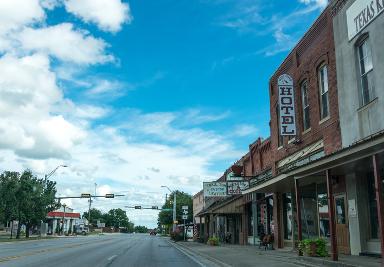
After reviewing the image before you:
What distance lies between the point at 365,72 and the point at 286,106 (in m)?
6.29

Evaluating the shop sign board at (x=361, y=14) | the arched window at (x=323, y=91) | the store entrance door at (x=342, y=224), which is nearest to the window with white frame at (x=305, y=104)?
the arched window at (x=323, y=91)

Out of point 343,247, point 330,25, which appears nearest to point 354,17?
point 330,25

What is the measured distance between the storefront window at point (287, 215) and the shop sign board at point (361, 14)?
1056 centimetres

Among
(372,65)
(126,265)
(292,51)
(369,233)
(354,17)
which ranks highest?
(292,51)

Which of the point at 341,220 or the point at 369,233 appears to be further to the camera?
the point at 341,220

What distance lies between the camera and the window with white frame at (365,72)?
16266 mm

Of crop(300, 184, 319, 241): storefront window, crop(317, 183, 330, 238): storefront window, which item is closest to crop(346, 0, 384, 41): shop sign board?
crop(317, 183, 330, 238): storefront window

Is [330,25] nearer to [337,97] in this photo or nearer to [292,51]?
[337,97]

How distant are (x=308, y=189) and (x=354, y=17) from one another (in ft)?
28.7

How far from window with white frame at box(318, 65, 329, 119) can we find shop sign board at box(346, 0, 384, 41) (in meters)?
2.89

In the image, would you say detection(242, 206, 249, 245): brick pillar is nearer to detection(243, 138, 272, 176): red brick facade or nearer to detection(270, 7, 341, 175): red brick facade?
detection(243, 138, 272, 176): red brick facade

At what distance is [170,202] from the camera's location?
393 feet

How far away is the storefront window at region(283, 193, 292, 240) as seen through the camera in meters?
25.1

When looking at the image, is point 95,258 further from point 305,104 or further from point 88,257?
point 305,104
